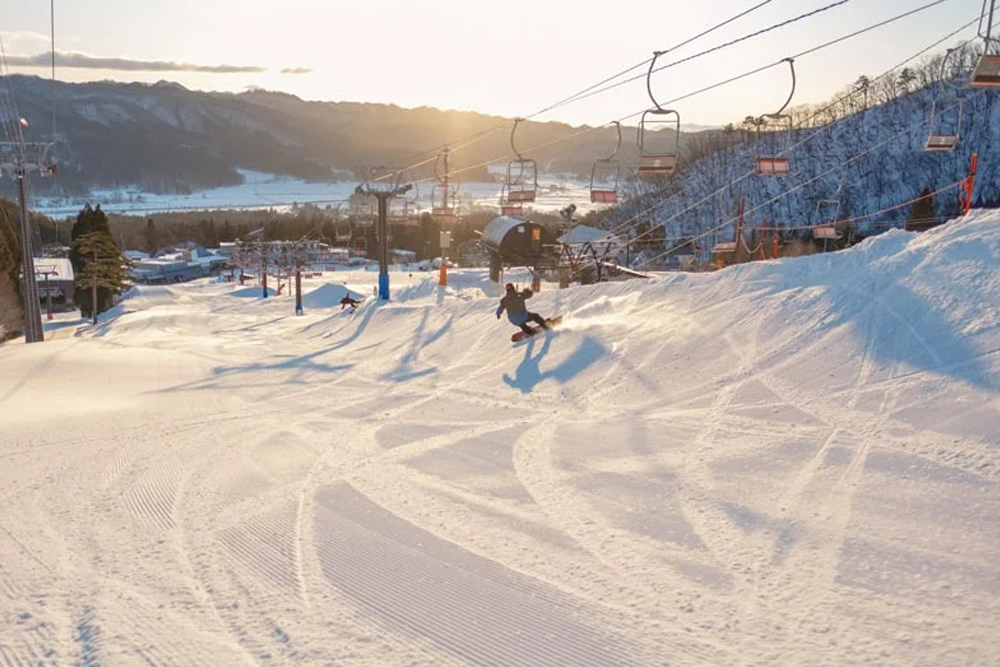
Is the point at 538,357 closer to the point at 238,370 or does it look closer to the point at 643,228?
the point at 238,370

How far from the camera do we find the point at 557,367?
424 inches

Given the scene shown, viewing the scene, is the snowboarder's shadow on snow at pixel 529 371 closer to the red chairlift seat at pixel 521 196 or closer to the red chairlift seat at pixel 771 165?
the red chairlift seat at pixel 521 196

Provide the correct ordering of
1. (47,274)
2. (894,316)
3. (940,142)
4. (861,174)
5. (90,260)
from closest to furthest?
(894,316) < (940,142) < (47,274) < (90,260) < (861,174)

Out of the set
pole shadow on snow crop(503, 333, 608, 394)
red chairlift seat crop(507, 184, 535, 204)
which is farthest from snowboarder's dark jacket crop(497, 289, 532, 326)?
red chairlift seat crop(507, 184, 535, 204)

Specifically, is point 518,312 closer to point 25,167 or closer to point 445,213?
point 445,213

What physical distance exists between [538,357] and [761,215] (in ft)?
235

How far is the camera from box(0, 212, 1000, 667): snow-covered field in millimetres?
3727

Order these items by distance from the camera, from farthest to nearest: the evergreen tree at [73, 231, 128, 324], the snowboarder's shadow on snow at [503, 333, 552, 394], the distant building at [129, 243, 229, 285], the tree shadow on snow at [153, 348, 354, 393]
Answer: the distant building at [129, 243, 229, 285]
the evergreen tree at [73, 231, 128, 324]
the tree shadow on snow at [153, 348, 354, 393]
the snowboarder's shadow on snow at [503, 333, 552, 394]

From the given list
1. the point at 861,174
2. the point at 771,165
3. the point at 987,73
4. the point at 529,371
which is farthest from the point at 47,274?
the point at 861,174

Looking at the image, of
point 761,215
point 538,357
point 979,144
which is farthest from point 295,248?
point 979,144

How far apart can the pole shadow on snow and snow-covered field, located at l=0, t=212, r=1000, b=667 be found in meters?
0.07

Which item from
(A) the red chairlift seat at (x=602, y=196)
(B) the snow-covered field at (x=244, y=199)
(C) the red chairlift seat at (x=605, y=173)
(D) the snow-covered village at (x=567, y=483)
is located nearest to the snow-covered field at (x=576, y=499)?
(D) the snow-covered village at (x=567, y=483)

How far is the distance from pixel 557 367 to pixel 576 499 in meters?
5.25

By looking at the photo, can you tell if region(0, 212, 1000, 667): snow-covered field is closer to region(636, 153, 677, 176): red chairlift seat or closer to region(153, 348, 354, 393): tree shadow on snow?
region(153, 348, 354, 393): tree shadow on snow
